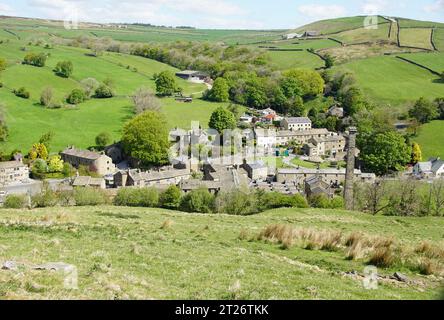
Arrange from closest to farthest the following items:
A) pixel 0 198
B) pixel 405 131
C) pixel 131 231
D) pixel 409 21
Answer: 1. pixel 131 231
2. pixel 0 198
3. pixel 405 131
4. pixel 409 21

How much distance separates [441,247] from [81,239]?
14559 millimetres

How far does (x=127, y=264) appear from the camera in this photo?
14.2 metres

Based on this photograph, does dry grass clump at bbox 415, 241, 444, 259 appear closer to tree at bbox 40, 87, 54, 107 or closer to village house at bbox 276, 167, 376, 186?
village house at bbox 276, 167, 376, 186

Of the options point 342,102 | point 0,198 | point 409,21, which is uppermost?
point 409,21

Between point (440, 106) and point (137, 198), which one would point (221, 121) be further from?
point (137, 198)

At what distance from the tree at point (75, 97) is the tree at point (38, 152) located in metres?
30.7

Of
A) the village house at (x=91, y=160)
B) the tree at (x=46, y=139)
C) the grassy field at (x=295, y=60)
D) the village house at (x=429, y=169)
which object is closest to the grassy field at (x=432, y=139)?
the village house at (x=429, y=169)

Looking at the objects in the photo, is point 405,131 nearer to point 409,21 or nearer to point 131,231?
point 131,231

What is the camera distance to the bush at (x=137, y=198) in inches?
1900

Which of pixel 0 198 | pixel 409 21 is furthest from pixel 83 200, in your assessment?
pixel 409 21

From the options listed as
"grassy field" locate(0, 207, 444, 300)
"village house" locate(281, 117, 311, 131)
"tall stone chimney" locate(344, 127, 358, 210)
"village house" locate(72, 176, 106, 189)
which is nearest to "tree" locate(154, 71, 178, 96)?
"village house" locate(281, 117, 311, 131)

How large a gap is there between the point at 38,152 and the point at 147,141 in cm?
1770

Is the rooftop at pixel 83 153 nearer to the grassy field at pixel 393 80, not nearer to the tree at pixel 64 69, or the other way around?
the tree at pixel 64 69

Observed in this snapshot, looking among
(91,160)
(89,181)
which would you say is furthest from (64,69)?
(89,181)
